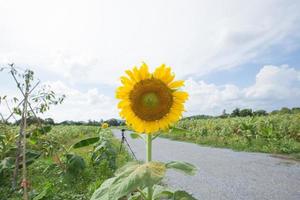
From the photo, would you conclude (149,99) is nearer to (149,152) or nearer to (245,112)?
(149,152)

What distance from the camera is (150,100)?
1800mm

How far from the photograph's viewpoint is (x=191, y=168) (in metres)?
1.73

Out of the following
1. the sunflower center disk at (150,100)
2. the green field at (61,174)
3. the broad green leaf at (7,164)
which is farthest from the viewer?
the broad green leaf at (7,164)

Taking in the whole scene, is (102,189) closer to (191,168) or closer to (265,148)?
(191,168)

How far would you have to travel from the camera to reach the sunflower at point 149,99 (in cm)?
183

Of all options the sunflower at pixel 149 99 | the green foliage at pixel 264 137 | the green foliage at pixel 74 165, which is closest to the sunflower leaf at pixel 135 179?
the sunflower at pixel 149 99

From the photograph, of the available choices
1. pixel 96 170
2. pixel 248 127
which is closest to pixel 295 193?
pixel 96 170

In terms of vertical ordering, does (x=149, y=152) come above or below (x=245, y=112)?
below

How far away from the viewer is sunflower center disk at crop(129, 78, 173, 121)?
1815mm

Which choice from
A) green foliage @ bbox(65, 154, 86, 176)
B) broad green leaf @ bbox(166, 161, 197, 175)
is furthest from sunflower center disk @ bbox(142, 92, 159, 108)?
green foliage @ bbox(65, 154, 86, 176)

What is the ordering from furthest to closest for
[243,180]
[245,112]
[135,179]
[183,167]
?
[245,112] → [243,180] → [183,167] → [135,179]

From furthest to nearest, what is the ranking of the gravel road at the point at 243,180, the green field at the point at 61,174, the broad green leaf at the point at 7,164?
the gravel road at the point at 243,180
the broad green leaf at the point at 7,164
the green field at the point at 61,174

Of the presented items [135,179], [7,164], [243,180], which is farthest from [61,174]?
[135,179]

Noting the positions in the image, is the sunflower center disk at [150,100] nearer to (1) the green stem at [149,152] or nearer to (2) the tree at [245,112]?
(1) the green stem at [149,152]
